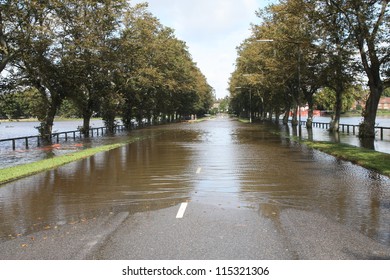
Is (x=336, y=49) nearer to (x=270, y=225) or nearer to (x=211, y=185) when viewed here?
(x=211, y=185)

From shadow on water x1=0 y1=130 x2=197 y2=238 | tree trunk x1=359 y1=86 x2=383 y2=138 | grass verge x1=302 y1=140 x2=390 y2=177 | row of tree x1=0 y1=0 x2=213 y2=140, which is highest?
row of tree x1=0 y1=0 x2=213 y2=140

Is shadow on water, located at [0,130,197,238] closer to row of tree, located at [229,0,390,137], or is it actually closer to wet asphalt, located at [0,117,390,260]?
wet asphalt, located at [0,117,390,260]

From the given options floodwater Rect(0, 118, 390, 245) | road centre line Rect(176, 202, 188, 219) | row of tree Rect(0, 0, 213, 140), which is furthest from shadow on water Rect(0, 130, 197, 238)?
row of tree Rect(0, 0, 213, 140)

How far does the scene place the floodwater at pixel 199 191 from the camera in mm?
8195

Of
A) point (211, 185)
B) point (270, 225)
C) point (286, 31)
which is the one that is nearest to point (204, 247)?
point (270, 225)

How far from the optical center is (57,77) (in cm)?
3431

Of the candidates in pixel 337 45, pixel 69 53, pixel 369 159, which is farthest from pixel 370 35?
pixel 69 53

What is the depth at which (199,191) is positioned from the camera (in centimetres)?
1081

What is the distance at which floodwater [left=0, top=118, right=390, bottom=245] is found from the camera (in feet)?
26.9

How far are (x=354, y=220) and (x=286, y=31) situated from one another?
34735mm

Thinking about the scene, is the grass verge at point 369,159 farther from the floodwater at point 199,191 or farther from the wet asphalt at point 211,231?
the wet asphalt at point 211,231

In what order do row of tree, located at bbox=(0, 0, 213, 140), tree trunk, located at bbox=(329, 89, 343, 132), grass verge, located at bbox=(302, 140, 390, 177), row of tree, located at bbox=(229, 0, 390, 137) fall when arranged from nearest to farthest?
grass verge, located at bbox=(302, 140, 390, 177)
row of tree, located at bbox=(0, 0, 213, 140)
row of tree, located at bbox=(229, 0, 390, 137)
tree trunk, located at bbox=(329, 89, 343, 132)

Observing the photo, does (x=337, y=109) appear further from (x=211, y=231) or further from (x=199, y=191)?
(x=211, y=231)

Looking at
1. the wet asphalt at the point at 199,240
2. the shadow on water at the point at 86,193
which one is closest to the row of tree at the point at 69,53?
the shadow on water at the point at 86,193
